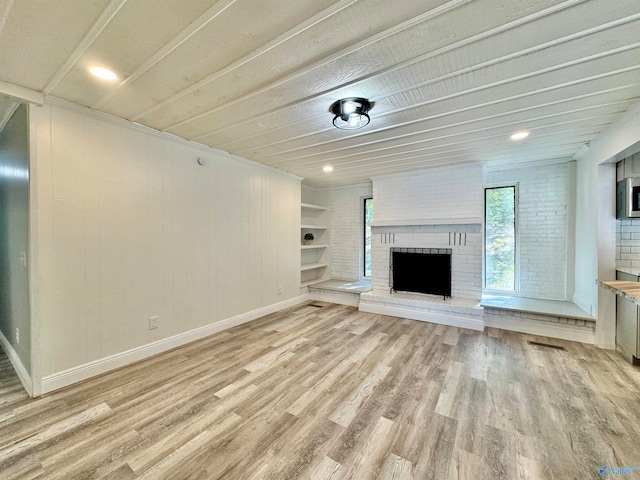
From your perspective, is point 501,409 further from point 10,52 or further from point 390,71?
point 10,52

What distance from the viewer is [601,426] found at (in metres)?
1.80

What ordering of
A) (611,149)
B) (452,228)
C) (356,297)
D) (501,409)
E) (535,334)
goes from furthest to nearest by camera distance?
(356,297), (452,228), (535,334), (611,149), (501,409)

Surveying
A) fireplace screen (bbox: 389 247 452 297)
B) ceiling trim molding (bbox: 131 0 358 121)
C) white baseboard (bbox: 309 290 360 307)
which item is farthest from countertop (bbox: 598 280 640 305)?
white baseboard (bbox: 309 290 360 307)

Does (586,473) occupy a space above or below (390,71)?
below

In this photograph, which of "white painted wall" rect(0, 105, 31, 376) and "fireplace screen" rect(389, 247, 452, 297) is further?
"fireplace screen" rect(389, 247, 452, 297)

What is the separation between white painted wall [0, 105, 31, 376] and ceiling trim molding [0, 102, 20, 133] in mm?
31

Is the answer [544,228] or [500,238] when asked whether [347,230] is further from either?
[544,228]

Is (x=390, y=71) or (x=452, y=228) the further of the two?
(x=452, y=228)

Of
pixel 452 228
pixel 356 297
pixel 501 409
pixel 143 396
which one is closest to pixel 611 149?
pixel 452 228

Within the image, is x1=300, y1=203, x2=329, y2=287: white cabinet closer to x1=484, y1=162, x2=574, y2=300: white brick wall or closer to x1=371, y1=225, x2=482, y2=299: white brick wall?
x1=371, y1=225, x2=482, y2=299: white brick wall

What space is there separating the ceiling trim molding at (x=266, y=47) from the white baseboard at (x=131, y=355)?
247 centimetres

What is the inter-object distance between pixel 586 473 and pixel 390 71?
2705 mm

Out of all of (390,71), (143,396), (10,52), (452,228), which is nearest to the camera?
(10,52)

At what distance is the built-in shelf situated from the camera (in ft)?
13.4
